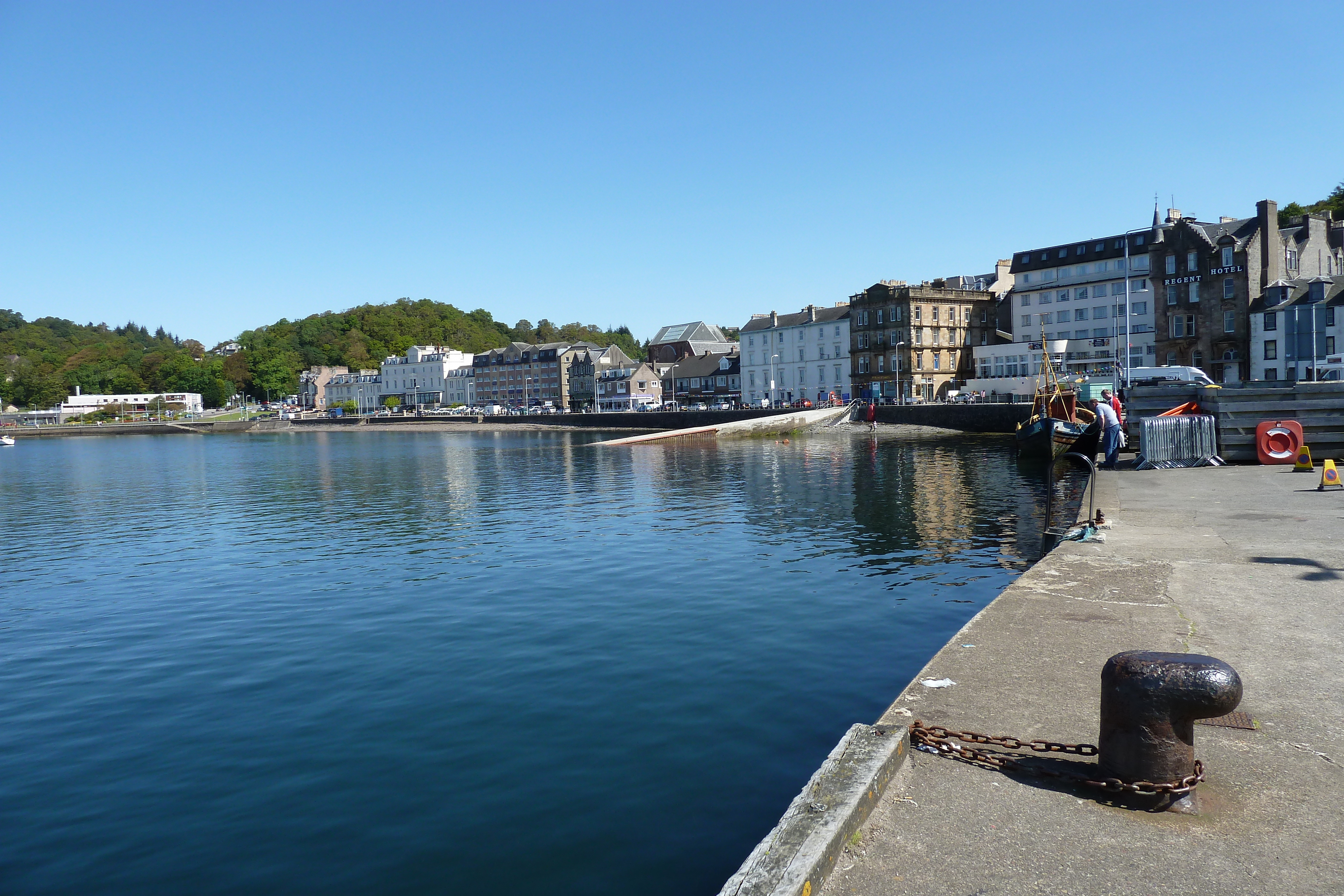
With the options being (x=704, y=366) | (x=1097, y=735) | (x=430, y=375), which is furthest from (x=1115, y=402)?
(x=430, y=375)

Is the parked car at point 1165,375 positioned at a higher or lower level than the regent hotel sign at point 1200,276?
lower

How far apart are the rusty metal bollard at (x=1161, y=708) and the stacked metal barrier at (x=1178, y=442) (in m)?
25.4

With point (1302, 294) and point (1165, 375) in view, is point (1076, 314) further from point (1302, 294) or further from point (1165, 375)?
point (1165, 375)

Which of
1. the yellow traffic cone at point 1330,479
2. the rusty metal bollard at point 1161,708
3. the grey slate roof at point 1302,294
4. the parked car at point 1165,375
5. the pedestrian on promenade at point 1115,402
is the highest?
the grey slate roof at point 1302,294

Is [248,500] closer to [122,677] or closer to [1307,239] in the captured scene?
[122,677]

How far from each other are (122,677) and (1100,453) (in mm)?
34425

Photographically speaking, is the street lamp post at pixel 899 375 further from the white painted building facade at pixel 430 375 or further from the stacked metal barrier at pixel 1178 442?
the white painted building facade at pixel 430 375

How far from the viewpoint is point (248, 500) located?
36.6m

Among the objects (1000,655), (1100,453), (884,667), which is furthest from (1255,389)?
(1000,655)

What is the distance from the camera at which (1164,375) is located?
64062 mm

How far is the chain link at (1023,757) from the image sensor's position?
16.1 ft

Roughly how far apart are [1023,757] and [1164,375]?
6831 centimetres

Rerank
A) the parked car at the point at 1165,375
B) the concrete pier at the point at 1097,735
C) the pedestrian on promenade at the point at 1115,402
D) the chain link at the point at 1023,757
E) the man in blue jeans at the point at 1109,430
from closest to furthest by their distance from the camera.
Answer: the concrete pier at the point at 1097,735
the chain link at the point at 1023,757
the man in blue jeans at the point at 1109,430
the pedestrian on promenade at the point at 1115,402
the parked car at the point at 1165,375

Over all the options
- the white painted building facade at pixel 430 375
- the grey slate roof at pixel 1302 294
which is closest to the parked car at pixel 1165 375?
the grey slate roof at pixel 1302 294
